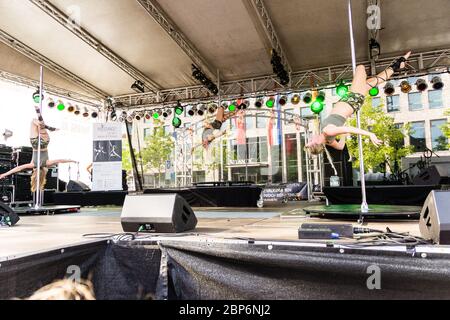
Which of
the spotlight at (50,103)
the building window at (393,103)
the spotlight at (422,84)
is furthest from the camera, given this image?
the building window at (393,103)

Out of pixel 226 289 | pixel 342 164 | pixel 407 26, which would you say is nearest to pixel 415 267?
pixel 226 289

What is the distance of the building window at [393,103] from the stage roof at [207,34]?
50.9ft

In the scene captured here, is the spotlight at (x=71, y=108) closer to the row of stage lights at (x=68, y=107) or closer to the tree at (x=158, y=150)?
the row of stage lights at (x=68, y=107)

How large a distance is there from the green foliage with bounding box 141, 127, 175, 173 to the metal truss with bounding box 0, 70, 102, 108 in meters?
10.8

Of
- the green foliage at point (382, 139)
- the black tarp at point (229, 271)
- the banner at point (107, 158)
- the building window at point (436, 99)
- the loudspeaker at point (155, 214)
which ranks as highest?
the building window at point (436, 99)

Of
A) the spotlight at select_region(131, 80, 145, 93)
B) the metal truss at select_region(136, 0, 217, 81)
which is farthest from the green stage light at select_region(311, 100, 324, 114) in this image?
the spotlight at select_region(131, 80, 145, 93)

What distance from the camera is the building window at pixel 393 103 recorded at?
2131 cm

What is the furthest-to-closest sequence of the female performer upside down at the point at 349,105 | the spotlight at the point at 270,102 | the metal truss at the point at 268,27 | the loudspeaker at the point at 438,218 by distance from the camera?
the spotlight at the point at 270,102 → the metal truss at the point at 268,27 → the female performer upside down at the point at 349,105 → the loudspeaker at the point at 438,218

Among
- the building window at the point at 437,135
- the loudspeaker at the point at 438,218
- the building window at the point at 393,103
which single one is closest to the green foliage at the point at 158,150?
the building window at the point at 393,103

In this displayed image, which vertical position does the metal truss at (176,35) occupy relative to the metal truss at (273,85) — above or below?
above

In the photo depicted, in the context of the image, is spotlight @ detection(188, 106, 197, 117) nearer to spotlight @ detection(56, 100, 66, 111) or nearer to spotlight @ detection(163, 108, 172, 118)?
spotlight @ detection(163, 108, 172, 118)

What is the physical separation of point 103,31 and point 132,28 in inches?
25.5
